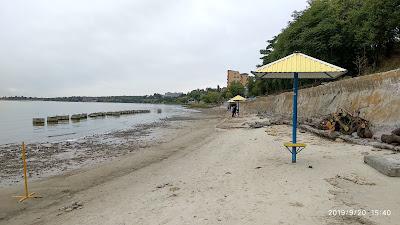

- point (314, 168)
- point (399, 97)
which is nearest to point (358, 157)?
point (314, 168)

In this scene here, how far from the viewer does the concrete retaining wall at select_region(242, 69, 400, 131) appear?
11.5 meters

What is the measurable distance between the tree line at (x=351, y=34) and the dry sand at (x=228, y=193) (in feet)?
67.6

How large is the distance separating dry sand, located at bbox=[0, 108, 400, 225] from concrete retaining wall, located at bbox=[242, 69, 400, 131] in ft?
6.94

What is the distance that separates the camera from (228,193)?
6.61 metres

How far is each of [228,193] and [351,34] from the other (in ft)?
107

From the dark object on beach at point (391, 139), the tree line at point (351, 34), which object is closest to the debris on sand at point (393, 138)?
the dark object on beach at point (391, 139)

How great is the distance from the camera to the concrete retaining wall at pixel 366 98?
11492mm

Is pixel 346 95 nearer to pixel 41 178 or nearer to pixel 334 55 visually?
pixel 41 178

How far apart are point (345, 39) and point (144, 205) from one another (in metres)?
34.0

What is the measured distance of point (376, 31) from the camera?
89.6ft

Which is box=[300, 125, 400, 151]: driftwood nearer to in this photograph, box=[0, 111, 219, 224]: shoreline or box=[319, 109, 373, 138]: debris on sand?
box=[319, 109, 373, 138]: debris on sand

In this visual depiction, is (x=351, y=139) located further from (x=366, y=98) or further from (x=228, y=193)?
(x=228, y=193)

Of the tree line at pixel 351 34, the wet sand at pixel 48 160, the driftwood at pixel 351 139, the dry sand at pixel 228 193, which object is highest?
the tree line at pixel 351 34

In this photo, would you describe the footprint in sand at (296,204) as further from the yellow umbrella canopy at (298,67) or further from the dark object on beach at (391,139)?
the dark object on beach at (391,139)
